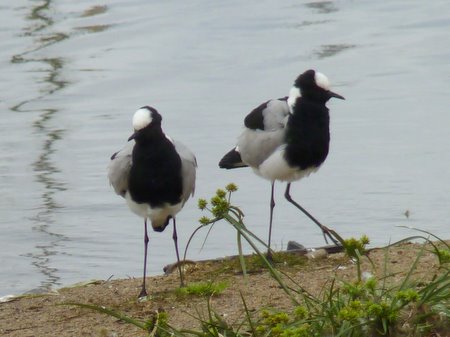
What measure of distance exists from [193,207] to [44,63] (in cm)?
491

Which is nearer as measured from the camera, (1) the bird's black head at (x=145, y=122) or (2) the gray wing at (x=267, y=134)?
(1) the bird's black head at (x=145, y=122)

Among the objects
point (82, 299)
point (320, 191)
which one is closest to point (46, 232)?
point (320, 191)

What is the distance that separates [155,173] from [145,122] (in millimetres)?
308

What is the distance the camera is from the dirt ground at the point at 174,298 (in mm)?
5996

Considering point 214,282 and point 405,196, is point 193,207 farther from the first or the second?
point 214,282

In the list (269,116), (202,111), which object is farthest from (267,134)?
(202,111)

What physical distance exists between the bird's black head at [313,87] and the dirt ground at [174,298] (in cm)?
117

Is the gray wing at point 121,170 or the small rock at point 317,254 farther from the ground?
the gray wing at point 121,170

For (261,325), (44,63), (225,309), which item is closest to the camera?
(261,325)

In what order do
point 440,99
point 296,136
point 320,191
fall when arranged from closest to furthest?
point 296,136 < point 320,191 < point 440,99

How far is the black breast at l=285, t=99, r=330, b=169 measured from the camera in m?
7.99

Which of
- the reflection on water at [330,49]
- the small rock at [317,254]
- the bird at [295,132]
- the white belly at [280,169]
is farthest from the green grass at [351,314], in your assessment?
the reflection on water at [330,49]

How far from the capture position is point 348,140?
36.1 ft

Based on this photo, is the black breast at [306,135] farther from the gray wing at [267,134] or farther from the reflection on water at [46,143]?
the reflection on water at [46,143]
